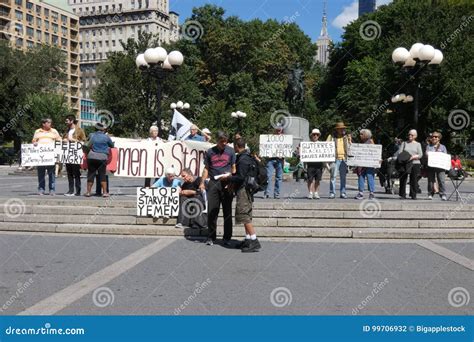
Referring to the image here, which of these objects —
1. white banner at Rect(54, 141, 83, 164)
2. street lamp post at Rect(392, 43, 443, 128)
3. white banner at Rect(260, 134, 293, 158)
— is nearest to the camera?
white banner at Rect(54, 141, 83, 164)

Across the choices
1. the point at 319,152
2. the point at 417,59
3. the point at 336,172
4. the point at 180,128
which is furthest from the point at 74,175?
the point at 417,59

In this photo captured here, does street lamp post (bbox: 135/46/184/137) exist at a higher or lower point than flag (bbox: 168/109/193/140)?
higher

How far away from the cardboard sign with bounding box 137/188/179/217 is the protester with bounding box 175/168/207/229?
144 millimetres

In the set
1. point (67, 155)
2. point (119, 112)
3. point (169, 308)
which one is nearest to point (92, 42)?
point (119, 112)

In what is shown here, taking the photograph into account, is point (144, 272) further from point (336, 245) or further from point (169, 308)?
point (336, 245)

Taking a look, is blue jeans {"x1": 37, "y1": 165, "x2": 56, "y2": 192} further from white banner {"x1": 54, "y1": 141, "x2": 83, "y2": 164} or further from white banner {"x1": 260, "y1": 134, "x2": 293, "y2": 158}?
white banner {"x1": 260, "y1": 134, "x2": 293, "y2": 158}

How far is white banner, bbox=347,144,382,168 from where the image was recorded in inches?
505

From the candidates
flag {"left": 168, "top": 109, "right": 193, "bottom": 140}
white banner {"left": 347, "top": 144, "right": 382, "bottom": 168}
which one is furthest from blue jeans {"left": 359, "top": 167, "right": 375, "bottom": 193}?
flag {"left": 168, "top": 109, "right": 193, "bottom": 140}

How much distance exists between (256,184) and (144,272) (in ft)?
8.10

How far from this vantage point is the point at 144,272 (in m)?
6.79

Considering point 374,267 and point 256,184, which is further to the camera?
point 256,184

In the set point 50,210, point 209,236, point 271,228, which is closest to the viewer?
point 209,236

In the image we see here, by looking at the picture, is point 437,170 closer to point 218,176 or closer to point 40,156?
point 218,176

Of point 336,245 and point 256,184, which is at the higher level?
point 256,184
